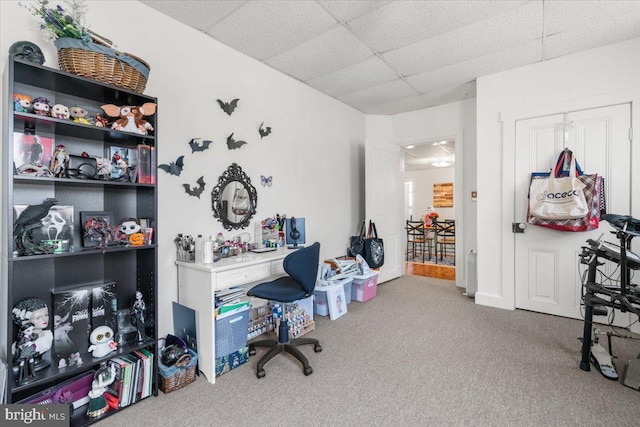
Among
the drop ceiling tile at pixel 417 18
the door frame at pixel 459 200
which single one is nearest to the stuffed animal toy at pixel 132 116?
the drop ceiling tile at pixel 417 18

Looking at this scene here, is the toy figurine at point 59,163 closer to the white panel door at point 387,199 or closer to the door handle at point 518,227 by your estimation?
the white panel door at point 387,199

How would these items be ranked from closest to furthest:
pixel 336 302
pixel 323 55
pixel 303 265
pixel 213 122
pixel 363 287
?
Answer: pixel 303 265 < pixel 213 122 < pixel 323 55 < pixel 336 302 < pixel 363 287

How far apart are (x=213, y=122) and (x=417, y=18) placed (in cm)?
188

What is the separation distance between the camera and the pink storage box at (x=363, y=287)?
3629mm

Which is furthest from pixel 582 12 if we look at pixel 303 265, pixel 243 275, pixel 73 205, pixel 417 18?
pixel 73 205

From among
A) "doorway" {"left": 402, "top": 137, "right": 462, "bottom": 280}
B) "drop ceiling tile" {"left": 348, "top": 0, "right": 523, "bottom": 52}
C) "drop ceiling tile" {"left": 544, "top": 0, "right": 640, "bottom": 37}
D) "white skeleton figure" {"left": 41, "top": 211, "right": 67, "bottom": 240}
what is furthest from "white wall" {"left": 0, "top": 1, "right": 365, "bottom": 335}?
"doorway" {"left": 402, "top": 137, "right": 462, "bottom": 280}

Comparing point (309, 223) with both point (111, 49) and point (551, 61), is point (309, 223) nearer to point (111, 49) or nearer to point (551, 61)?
point (111, 49)

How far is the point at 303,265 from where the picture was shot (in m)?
2.12

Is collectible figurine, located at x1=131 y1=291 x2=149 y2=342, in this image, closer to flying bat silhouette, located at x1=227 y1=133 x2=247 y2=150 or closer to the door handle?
flying bat silhouette, located at x1=227 y1=133 x2=247 y2=150

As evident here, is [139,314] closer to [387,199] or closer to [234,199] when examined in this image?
[234,199]

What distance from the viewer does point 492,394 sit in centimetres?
183

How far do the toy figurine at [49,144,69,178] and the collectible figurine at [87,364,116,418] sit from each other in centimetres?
111

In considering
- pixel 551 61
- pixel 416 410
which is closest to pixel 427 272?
pixel 551 61

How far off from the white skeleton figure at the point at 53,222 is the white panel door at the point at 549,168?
393 cm
